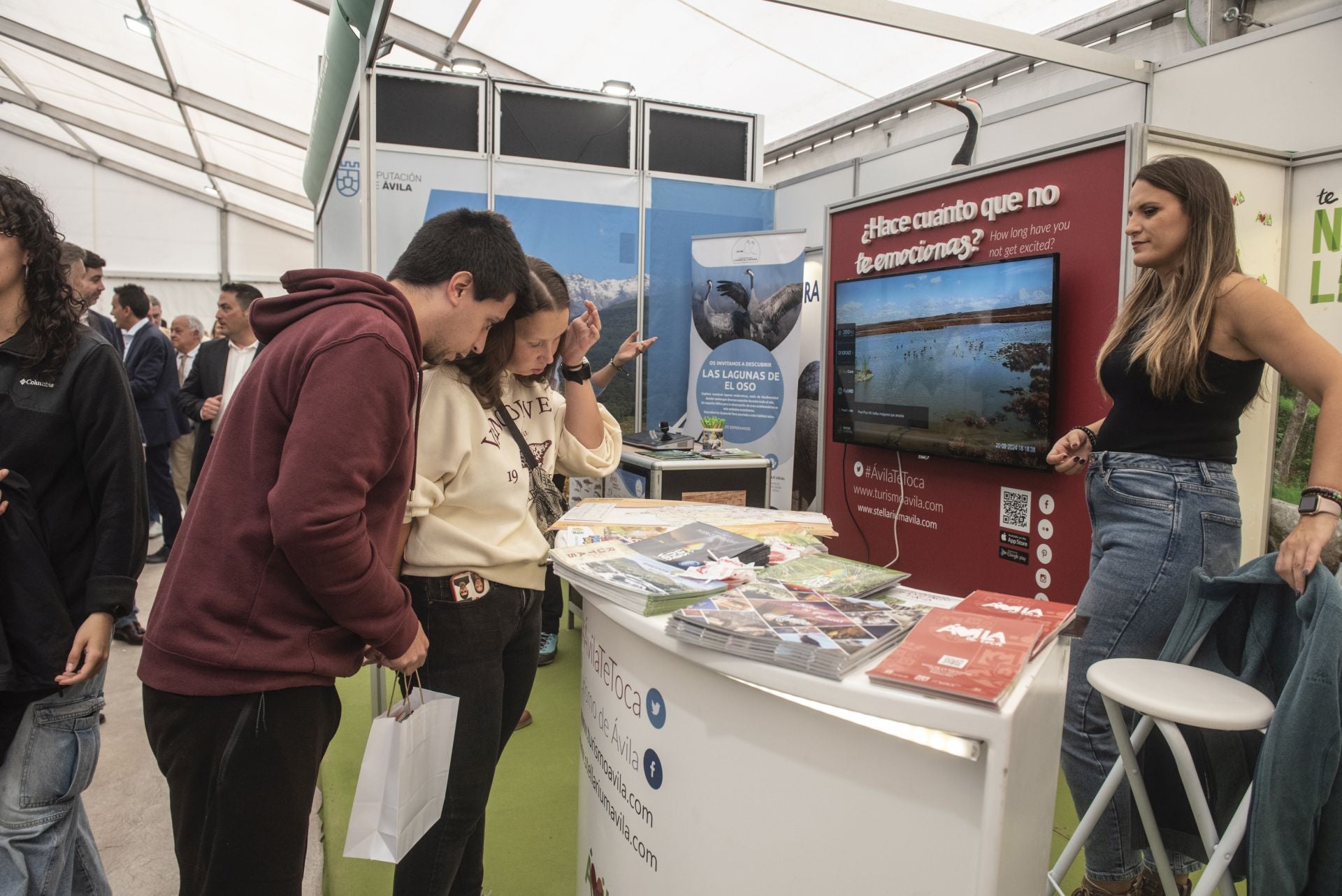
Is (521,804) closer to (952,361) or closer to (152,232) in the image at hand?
(952,361)

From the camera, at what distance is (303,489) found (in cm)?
95

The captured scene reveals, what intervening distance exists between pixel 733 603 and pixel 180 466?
5107 mm

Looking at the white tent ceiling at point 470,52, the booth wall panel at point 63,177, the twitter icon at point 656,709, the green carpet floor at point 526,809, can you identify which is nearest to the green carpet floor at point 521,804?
the green carpet floor at point 526,809

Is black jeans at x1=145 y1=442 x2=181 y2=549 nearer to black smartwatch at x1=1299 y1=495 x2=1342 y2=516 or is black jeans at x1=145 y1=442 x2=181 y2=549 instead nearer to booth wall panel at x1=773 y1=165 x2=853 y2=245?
booth wall panel at x1=773 y1=165 x2=853 y2=245

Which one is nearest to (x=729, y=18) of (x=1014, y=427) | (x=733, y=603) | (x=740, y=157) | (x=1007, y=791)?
(x=740, y=157)

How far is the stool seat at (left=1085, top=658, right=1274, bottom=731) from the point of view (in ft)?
4.34

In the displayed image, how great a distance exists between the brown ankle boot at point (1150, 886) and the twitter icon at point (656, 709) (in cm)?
127

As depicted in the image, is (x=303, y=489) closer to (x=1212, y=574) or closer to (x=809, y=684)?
(x=809, y=684)

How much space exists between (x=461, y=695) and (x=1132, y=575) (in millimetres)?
1403

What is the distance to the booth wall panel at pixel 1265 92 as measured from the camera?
3.06 meters

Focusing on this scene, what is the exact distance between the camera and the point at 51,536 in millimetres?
1344

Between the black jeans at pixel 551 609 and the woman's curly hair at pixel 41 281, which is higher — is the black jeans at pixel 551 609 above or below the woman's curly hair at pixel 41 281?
below

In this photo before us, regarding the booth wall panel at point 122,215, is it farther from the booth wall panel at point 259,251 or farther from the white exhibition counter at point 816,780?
the white exhibition counter at point 816,780

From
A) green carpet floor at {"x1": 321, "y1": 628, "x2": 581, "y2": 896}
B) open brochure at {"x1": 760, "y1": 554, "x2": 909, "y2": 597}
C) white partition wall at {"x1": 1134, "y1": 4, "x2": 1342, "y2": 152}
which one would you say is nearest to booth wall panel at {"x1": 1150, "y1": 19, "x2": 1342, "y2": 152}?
white partition wall at {"x1": 1134, "y1": 4, "x2": 1342, "y2": 152}
